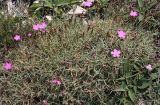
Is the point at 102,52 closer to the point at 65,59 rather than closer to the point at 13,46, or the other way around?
the point at 65,59

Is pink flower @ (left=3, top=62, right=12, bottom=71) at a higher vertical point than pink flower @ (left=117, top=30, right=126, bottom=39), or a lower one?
lower

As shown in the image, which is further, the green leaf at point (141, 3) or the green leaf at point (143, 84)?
the green leaf at point (141, 3)

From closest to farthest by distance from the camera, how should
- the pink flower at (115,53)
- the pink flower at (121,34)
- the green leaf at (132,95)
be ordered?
the green leaf at (132,95) < the pink flower at (115,53) < the pink flower at (121,34)

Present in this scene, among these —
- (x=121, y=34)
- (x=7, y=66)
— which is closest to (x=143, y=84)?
(x=121, y=34)

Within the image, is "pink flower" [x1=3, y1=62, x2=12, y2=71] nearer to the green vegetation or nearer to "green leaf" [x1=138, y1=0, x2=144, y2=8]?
the green vegetation

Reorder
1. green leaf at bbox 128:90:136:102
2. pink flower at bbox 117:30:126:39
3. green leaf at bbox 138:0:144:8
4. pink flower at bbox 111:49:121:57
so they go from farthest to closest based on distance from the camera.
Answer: green leaf at bbox 138:0:144:8 < pink flower at bbox 117:30:126:39 < pink flower at bbox 111:49:121:57 < green leaf at bbox 128:90:136:102

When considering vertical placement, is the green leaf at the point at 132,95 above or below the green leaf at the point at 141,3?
below

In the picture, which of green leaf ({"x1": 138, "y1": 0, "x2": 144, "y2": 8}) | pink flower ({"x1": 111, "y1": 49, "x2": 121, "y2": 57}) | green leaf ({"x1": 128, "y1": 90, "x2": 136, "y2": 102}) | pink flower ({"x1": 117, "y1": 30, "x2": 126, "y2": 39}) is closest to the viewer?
green leaf ({"x1": 128, "y1": 90, "x2": 136, "y2": 102})

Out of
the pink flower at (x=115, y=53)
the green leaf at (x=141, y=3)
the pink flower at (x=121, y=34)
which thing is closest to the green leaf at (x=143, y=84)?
the pink flower at (x=115, y=53)

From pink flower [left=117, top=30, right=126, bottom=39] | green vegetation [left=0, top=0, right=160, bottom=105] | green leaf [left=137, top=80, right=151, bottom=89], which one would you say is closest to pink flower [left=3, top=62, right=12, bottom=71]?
green vegetation [left=0, top=0, right=160, bottom=105]

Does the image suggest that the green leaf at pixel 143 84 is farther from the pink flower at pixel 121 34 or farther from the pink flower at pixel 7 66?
the pink flower at pixel 7 66

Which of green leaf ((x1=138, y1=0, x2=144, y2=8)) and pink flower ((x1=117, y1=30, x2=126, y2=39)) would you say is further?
green leaf ((x1=138, y1=0, x2=144, y2=8))

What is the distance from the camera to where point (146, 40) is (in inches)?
158

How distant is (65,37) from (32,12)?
2.29ft
